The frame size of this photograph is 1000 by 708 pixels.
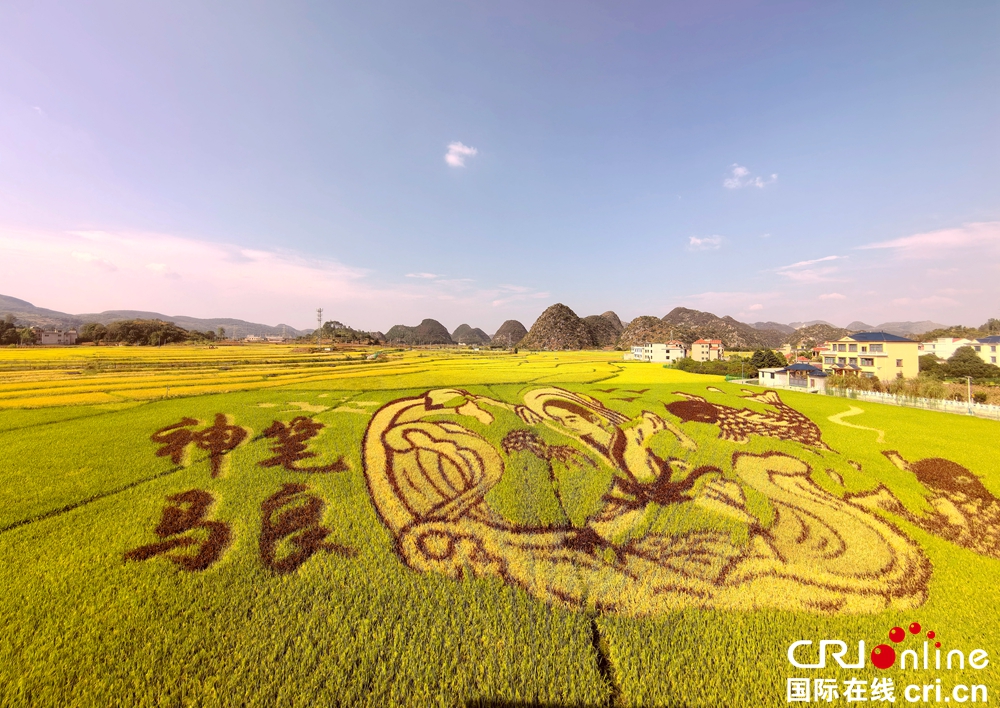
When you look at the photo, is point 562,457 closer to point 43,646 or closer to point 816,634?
point 816,634

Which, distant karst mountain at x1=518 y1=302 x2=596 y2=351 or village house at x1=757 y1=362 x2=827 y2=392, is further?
distant karst mountain at x1=518 y1=302 x2=596 y2=351

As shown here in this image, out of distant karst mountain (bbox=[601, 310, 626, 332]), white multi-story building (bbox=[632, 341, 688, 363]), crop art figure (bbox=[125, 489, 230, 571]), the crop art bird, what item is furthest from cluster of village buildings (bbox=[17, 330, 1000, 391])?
distant karst mountain (bbox=[601, 310, 626, 332])

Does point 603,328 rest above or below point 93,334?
above

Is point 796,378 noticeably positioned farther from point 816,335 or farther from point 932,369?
point 816,335

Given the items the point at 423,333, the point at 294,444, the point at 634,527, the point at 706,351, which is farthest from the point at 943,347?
the point at 423,333

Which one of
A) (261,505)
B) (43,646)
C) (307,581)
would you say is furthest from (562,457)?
(43,646)

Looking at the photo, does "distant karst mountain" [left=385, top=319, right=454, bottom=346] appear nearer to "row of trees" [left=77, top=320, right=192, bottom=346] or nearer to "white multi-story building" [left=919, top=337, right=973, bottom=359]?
"row of trees" [left=77, top=320, right=192, bottom=346]
